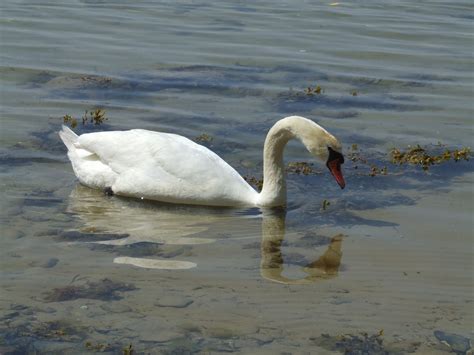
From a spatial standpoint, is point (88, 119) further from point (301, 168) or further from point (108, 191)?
point (301, 168)

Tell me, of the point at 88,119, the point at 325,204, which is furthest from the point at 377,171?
the point at 88,119

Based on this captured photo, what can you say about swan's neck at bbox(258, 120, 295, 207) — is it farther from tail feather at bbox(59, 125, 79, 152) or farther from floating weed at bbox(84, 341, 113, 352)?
floating weed at bbox(84, 341, 113, 352)

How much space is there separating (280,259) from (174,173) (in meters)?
1.88

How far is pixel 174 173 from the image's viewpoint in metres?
10.4

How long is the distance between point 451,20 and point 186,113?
26.9 feet

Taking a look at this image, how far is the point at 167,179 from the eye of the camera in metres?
10.4

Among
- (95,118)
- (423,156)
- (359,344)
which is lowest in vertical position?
(359,344)

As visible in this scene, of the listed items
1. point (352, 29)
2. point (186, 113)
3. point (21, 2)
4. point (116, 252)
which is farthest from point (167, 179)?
point (21, 2)

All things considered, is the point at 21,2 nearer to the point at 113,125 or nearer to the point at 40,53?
the point at 40,53

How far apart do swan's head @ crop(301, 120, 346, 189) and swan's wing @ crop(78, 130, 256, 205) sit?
75cm

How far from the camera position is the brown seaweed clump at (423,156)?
11523 millimetres

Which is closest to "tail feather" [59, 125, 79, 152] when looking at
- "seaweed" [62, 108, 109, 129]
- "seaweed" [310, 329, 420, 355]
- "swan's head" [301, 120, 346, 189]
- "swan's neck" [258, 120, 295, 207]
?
"seaweed" [62, 108, 109, 129]

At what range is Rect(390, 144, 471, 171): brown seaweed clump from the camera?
37.8ft

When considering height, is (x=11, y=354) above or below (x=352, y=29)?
below
